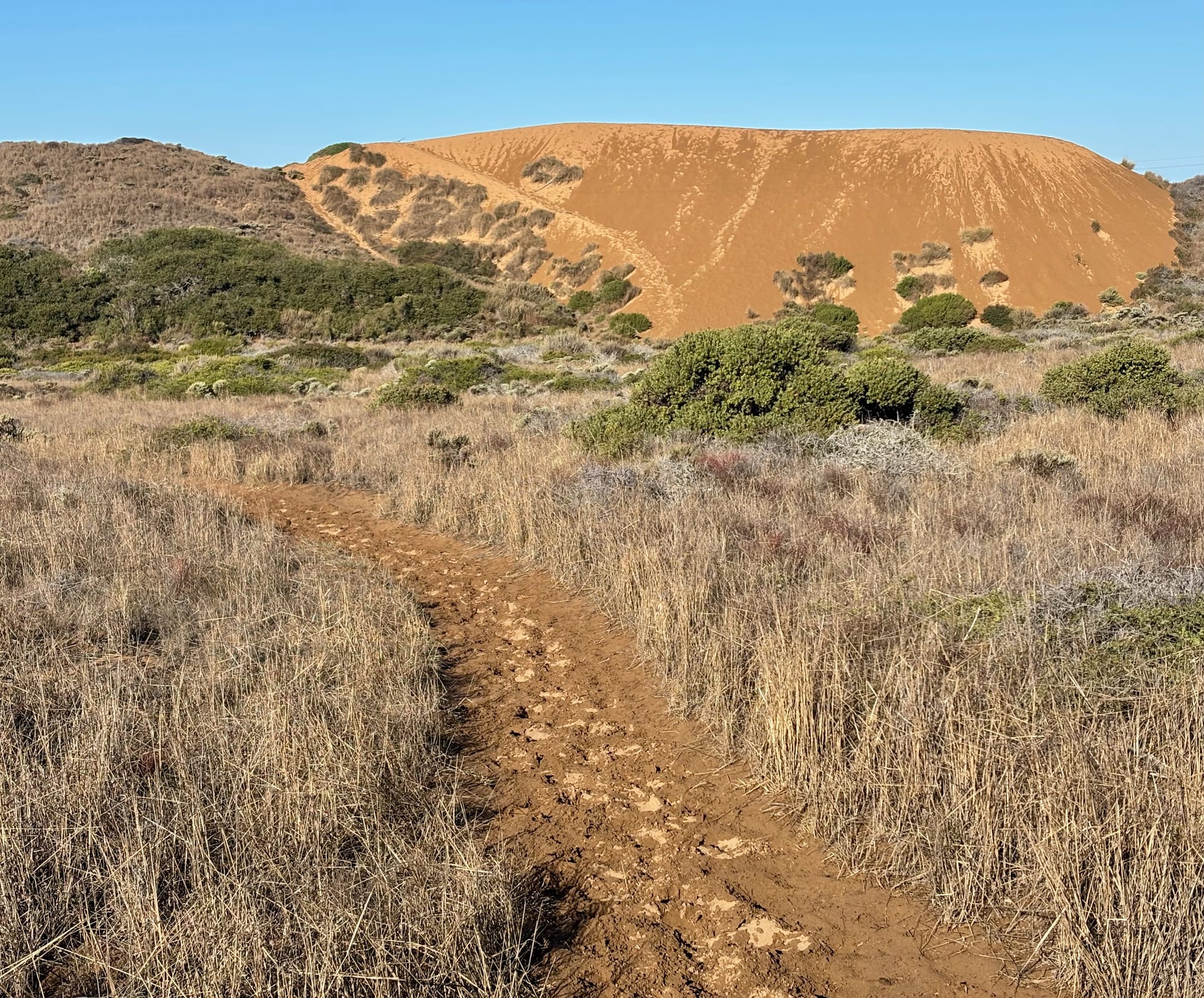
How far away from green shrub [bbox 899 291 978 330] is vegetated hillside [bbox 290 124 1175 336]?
9.52 ft

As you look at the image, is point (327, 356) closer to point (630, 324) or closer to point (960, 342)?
point (630, 324)

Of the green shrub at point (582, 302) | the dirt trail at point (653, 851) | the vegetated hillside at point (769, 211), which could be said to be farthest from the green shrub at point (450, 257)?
the dirt trail at point (653, 851)

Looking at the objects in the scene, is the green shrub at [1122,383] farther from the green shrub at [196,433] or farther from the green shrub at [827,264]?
the green shrub at [827,264]

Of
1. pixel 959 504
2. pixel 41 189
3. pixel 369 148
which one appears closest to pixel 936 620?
pixel 959 504

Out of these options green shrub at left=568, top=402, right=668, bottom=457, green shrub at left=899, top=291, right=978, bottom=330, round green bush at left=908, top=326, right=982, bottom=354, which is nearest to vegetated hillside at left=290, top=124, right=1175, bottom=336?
green shrub at left=899, top=291, right=978, bottom=330

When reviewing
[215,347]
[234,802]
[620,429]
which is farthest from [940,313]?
[234,802]

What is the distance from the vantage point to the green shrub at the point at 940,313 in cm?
3372

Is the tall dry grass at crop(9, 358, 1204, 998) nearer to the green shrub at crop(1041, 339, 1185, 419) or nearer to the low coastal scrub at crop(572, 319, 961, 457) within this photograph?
the low coastal scrub at crop(572, 319, 961, 457)

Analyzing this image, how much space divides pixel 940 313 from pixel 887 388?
2746 cm

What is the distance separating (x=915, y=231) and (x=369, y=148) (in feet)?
113

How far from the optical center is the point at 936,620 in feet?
12.2

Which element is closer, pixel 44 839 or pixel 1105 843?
pixel 1105 843

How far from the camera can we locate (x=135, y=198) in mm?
45219

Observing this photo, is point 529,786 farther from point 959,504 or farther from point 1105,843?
point 959,504
